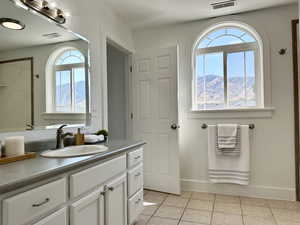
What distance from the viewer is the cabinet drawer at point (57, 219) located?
3.13ft

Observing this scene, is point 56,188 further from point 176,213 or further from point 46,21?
point 176,213

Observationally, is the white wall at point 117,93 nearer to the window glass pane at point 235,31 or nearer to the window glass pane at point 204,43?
the window glass pane at point 204,43

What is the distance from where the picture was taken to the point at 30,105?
1.56 m

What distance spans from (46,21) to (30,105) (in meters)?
0.70

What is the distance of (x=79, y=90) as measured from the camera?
83.0 inches

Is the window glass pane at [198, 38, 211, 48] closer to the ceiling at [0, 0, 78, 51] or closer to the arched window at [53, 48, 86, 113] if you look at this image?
the arched window at [53, 48, 86, 113]

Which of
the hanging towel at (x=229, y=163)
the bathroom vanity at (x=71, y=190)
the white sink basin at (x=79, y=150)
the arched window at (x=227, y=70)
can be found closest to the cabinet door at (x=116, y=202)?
the bathroom vanity at (x=71, y=190)

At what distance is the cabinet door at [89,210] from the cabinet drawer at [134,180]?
0.44 meters

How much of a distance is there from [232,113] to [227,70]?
603 millimetres

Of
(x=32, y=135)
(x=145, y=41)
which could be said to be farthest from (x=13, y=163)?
(x=145, y=41)

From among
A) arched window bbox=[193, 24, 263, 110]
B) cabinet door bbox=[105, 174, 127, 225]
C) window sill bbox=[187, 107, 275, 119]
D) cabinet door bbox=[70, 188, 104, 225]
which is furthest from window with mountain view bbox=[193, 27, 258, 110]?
cabinet door bbox=[70, 188, 104, 225]

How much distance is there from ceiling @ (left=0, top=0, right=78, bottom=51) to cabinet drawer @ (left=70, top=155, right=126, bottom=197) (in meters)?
0.97

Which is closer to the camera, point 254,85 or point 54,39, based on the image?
point 54,39

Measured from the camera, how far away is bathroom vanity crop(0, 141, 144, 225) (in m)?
0.84
